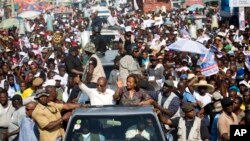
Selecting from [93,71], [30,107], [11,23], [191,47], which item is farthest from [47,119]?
[11,23]

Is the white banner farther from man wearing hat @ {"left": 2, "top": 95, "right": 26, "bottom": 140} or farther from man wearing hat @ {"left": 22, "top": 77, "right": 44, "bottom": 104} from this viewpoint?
man wearing hat @ {"left": 2, "top": 95, "right": 26, "bottom": 140}

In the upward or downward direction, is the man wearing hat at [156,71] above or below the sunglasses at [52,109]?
below

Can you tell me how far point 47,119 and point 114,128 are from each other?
1336 mm

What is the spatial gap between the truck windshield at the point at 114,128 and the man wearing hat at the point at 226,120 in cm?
103

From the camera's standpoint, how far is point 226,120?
886cm

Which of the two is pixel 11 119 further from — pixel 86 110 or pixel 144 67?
pixel 144 67

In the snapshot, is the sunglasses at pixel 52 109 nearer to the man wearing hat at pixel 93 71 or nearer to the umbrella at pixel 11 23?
the man wearing hat at pixel 93 71

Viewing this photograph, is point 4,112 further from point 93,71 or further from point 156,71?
point 156,71

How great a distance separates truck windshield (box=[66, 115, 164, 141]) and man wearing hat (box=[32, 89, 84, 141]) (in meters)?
0.99

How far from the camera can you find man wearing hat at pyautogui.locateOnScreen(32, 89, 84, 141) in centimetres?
919

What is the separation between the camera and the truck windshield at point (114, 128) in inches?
322

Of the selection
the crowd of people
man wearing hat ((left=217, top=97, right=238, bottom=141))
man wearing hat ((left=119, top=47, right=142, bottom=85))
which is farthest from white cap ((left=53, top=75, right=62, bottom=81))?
man wearing hat ((left=217, top=97, right=238, bottom=141))

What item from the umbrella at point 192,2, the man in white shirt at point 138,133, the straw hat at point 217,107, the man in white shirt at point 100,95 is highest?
the man in white shirt at point 138,133

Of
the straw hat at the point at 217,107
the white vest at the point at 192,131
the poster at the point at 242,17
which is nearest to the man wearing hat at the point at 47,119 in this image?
the white vest at the point at 192,131
